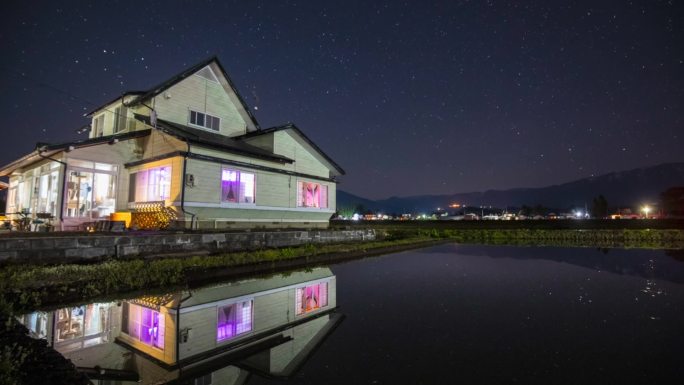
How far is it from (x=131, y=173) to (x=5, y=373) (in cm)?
1560

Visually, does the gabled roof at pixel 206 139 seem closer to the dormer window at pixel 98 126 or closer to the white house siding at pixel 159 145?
the white house siding at pixel 159 145

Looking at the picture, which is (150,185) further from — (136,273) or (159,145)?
(136,273)

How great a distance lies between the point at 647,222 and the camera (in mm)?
41812

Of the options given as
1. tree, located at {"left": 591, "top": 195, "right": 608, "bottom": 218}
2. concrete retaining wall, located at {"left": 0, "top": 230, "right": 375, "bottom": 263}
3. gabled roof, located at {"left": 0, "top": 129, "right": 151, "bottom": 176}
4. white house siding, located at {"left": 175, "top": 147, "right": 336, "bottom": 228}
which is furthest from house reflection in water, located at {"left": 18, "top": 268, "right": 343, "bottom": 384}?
tree, located at {"left": 591, "top": 195, "right": 608, "bottom": 218}

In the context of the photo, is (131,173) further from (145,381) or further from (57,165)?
(145,381)

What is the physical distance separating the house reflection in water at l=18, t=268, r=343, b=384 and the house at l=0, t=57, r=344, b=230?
805 cm

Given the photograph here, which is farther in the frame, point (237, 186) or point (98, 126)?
point (98, 126)

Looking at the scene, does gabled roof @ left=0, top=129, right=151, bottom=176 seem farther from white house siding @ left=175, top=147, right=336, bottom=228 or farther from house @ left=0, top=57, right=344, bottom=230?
white house siding @ left=175, top=147, right=336, bottom=228

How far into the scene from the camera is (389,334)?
18.9ft

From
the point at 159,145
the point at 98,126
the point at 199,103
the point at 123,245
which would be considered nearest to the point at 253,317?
the point at 123,245

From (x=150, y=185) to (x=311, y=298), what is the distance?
11.3 meters

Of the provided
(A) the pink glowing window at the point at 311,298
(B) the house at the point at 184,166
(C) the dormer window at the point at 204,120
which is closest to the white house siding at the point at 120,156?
(B) the house at the point at 184,166

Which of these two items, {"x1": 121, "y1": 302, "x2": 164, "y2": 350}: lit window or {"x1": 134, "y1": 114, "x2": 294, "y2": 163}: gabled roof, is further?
{"x1": 134, "y1": 114, "x2": 294, "y2": 163}: gabled roof

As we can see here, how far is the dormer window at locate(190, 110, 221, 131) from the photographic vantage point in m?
19.6
